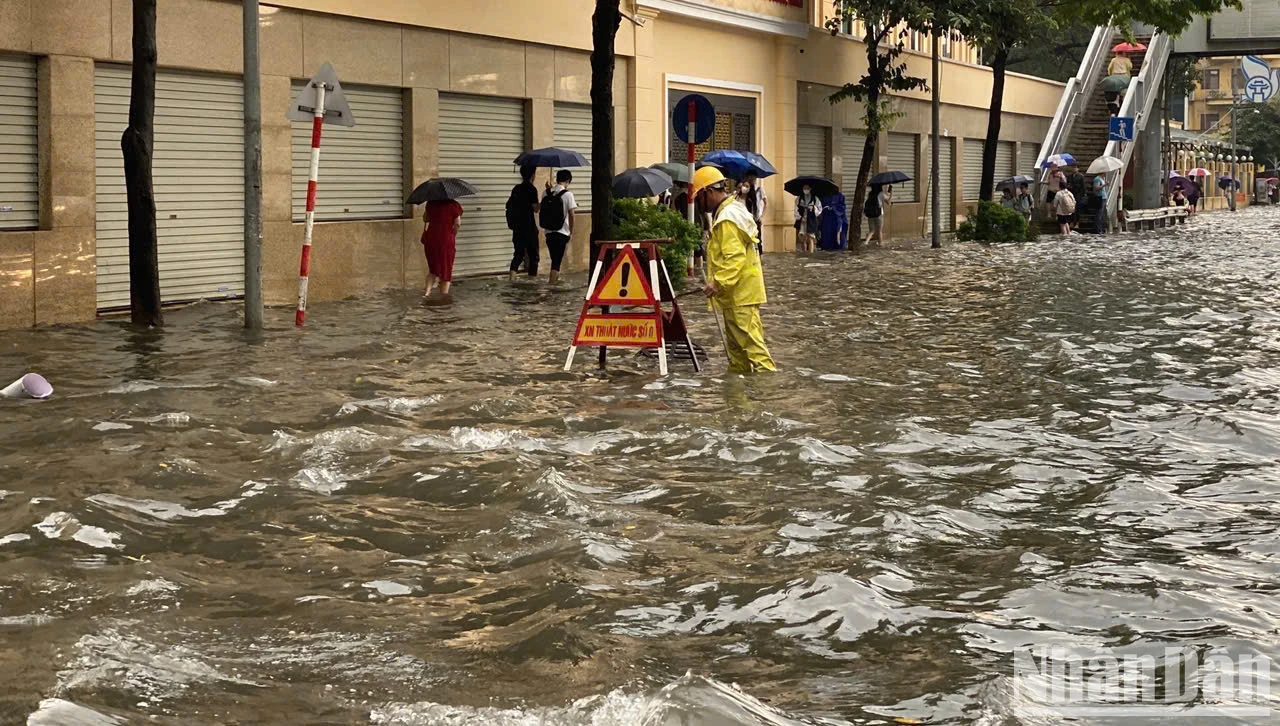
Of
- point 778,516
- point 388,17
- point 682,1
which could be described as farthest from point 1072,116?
point 778,516

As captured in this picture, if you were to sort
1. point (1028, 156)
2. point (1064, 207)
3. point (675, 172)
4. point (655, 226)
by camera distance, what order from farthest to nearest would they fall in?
point (1028, 156) → point (1064, 207) → point (675, 172) → point (655, 226)

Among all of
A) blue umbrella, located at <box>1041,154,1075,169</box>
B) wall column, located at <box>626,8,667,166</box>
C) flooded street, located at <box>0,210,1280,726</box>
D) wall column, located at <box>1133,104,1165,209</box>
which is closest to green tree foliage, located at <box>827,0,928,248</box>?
wall column, located at <box>626,8,667,166</box>

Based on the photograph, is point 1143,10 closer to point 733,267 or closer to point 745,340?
point 745,340

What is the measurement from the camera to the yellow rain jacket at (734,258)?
39.7 feet

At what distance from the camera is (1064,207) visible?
136 ft

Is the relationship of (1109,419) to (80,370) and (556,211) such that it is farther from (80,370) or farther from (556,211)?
(556,211)

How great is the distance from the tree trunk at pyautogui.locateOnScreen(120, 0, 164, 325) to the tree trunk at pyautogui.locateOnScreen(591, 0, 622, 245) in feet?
21.0

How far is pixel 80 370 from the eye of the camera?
12836 millimetres

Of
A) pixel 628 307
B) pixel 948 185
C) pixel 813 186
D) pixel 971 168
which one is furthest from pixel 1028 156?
pixel 628 307

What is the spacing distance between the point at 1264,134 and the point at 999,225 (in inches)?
2387

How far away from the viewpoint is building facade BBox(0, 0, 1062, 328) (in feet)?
55.9

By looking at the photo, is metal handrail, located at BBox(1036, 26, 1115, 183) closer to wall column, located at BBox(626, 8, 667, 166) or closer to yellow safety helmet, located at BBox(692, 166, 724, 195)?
wall column, located at BBox(626, 8, 667, 166)

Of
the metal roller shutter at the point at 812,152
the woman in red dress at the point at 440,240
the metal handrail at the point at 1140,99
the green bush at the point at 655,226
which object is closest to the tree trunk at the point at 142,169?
the woman in red dress at the point at 440,240

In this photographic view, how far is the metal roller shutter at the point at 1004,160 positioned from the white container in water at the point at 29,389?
4359 centimetres
